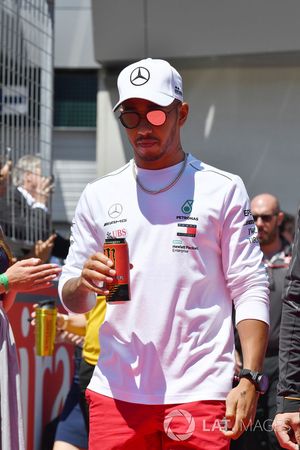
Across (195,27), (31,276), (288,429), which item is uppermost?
(195,27)

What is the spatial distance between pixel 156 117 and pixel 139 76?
21 cm

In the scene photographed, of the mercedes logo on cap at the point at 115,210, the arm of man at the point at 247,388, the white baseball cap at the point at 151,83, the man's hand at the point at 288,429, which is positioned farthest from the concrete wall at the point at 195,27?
the man's hand at the point at 288,429

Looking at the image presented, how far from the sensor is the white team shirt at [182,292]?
4.12 metres

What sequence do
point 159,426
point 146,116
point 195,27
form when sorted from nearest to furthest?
point 159,426 < point 146,116 < point 195,27

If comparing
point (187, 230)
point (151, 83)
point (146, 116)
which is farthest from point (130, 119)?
point (187, 230)

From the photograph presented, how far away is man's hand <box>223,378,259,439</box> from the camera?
3.84 meters

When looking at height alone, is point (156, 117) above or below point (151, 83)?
below

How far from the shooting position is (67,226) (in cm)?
1251

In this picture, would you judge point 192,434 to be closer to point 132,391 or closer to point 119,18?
point 132,391

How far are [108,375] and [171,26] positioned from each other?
25.3ft

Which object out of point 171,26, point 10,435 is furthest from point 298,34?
point 10,435

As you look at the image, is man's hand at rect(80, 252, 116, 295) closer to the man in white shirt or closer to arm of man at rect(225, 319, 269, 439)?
→ the man in white shirt

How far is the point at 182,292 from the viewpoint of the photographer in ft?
13.6

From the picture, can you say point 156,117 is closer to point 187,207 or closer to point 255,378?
point 187,207
